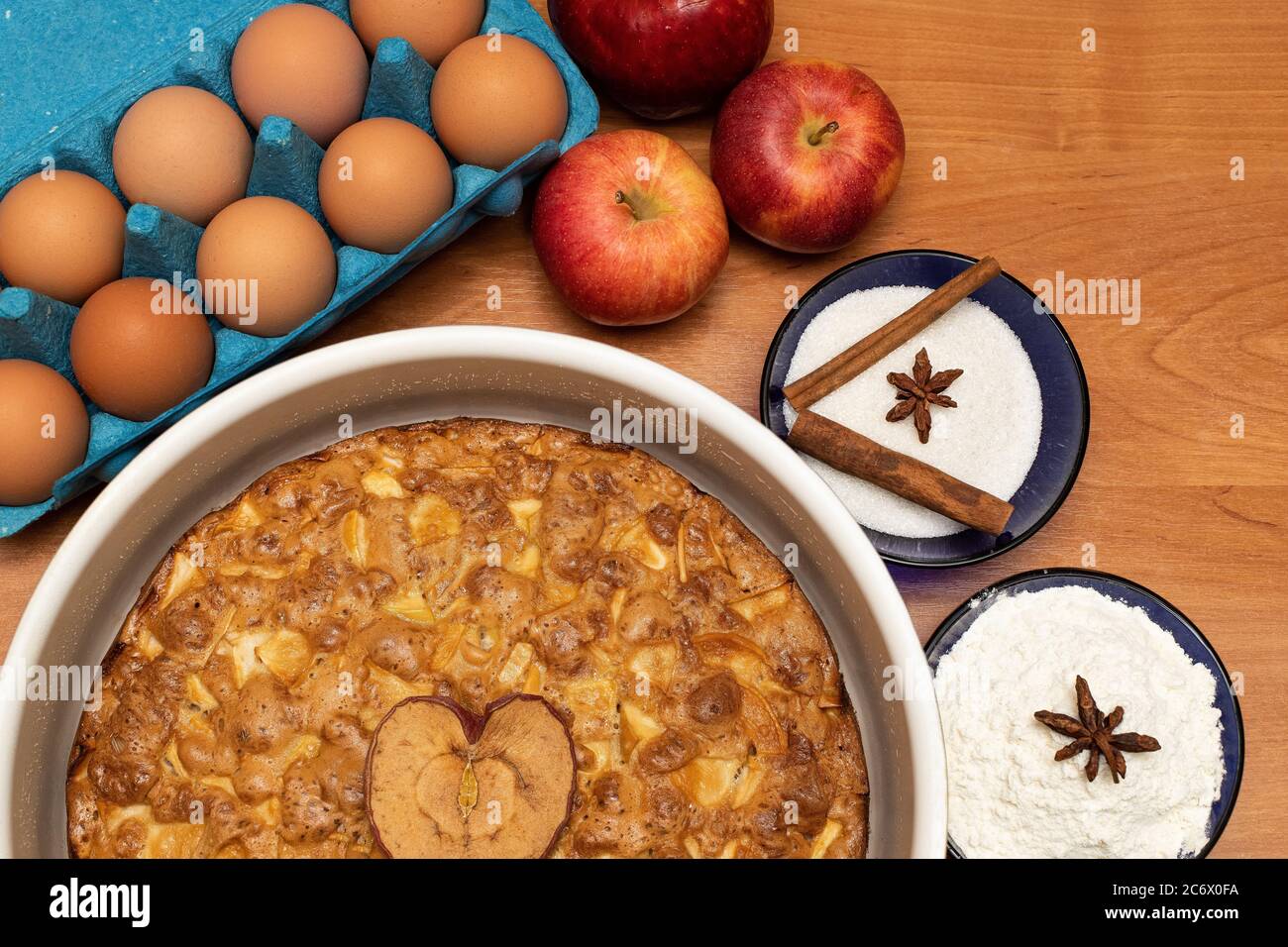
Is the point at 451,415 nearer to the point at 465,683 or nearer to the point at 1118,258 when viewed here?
the point at 465,683

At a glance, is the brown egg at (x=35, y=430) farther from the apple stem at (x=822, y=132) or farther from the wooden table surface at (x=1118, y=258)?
the apple stem at (x=822, y=132)

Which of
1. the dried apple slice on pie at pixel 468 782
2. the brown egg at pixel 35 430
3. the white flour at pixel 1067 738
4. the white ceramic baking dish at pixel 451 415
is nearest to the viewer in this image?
the dried apple slice on pie at pixel 468 782

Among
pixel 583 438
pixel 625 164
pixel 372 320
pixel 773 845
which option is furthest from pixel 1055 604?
pixel 372 320

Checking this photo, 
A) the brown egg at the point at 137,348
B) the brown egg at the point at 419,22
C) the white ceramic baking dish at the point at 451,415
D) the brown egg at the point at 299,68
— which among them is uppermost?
the brown egg at the point at 419,22

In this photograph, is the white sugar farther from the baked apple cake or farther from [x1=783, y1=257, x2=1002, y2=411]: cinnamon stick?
the baked apple cake

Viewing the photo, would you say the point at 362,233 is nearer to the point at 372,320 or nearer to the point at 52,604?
the point at 372,320

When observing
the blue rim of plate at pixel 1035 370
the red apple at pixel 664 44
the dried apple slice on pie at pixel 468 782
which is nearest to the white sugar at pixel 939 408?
the blue rim of plate at pixel 1035 370
